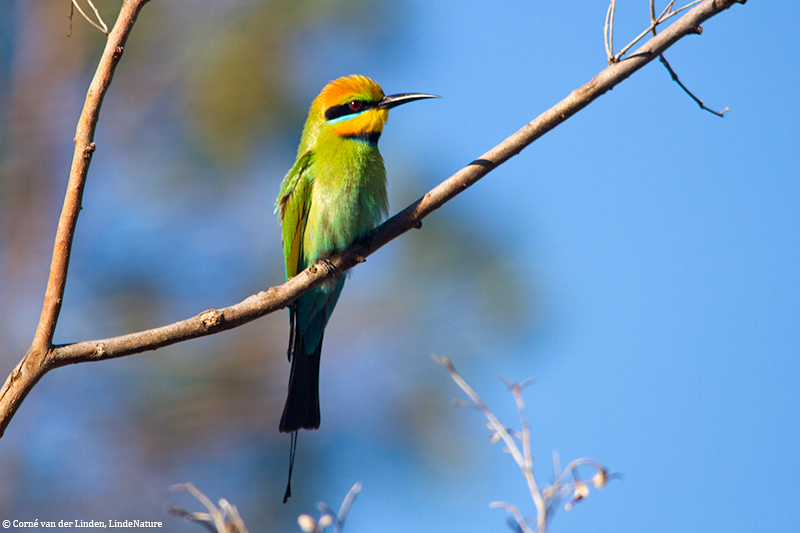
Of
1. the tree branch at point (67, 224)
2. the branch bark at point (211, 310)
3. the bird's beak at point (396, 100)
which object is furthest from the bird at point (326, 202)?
the tree branch at point (67, 224)

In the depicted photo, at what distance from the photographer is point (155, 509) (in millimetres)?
4246

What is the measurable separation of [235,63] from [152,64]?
2.12 ft

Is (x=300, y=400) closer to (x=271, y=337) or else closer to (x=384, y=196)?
(x=384, y=196)

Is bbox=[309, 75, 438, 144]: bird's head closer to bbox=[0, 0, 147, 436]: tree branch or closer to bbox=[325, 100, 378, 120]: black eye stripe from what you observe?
bbox=[325, 100, 378, 120]: black eye stripe

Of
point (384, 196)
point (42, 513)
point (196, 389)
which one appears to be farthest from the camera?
point (196, 389)

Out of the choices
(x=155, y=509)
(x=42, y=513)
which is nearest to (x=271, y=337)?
(x=155, y=509)

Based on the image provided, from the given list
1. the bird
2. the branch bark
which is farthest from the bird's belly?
the branch bark

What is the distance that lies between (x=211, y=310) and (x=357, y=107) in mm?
1442

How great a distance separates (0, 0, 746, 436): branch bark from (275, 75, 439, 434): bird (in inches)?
20.4

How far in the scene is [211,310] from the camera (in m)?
1.64

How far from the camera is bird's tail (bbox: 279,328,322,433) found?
8.25ft

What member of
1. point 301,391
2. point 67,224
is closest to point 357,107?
point 301,391

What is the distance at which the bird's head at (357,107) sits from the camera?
2.80 metres

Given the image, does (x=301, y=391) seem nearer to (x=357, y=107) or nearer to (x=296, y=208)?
(x=296, y=208)
